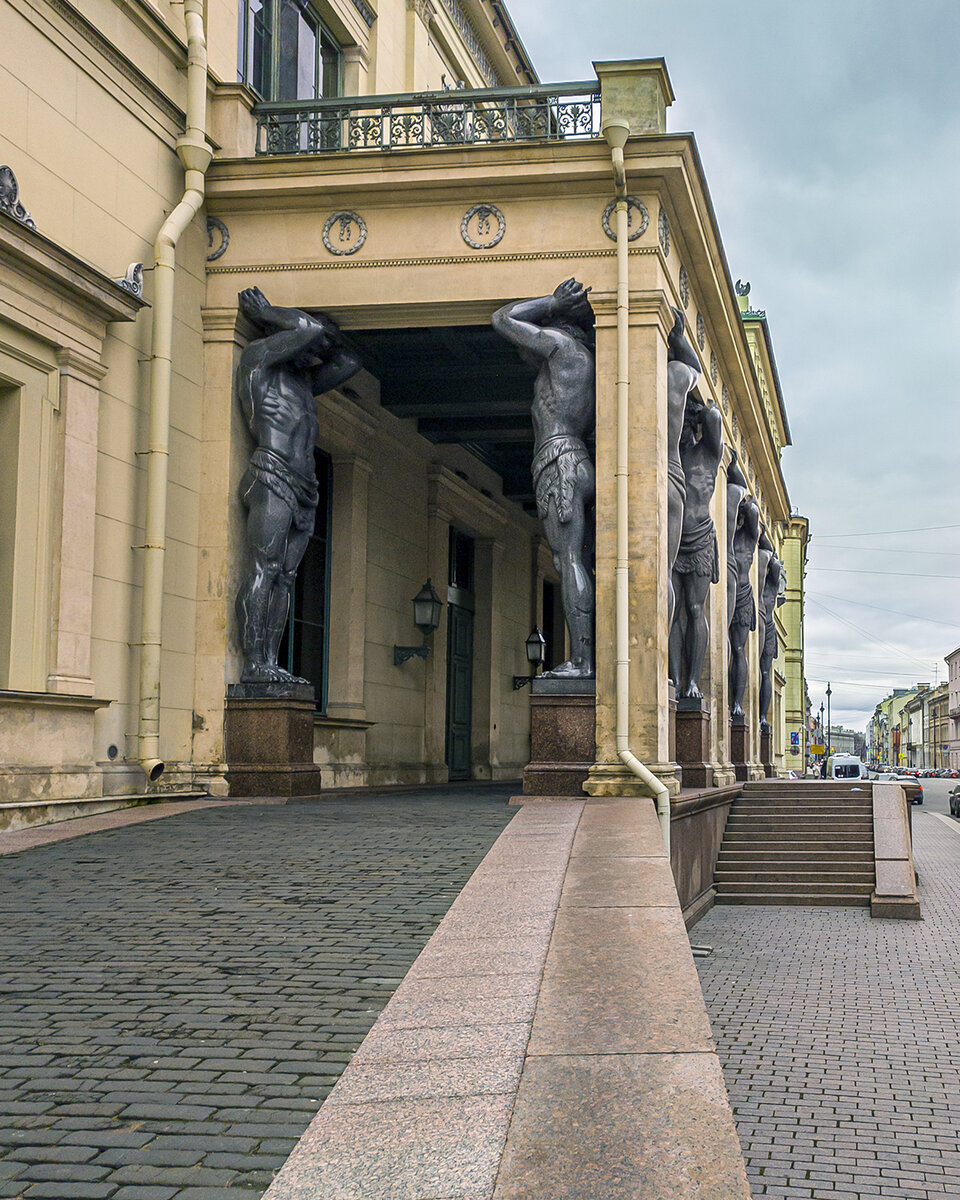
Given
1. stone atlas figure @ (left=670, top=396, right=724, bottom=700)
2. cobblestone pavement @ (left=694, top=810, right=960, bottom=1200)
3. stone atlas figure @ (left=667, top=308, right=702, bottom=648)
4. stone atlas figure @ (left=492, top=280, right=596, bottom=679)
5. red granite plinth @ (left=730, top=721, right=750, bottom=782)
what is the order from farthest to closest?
red granite plinth @ (left=730, top=721, right=750, bottom=782), stone atlas figure @ (left=670, top=396, right=724, bottom=700), stone atlas figure @ (left=667, top=308, right=702, bottom=648), stone atlas figure @ (left=492, top=280, right=596, bottom=679), cobblestone pavement @ (left=694, top=810, right=960, bottom=1200)

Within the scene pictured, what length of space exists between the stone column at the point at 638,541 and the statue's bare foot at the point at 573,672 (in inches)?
4.0

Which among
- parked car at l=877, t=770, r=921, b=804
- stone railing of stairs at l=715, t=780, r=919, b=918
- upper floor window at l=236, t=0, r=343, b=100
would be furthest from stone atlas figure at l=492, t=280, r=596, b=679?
parked car at l=877, t=770, r=921, b=804

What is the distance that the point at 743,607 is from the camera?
901 inches

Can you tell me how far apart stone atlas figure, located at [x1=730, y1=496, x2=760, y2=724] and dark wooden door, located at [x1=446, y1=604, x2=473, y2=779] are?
4643mm

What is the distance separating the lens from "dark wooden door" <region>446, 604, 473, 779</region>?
20.6 meters

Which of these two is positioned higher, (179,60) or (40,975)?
(179,60)

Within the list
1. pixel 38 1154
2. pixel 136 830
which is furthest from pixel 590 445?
pixel 38 1154

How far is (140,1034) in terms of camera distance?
14.5 feet

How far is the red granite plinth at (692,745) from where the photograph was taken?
15.5 metres

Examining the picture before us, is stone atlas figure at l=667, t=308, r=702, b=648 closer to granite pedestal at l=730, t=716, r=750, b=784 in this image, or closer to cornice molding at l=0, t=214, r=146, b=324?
cornice molding at l=0, t=214, r=146, b=324

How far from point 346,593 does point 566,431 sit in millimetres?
4756

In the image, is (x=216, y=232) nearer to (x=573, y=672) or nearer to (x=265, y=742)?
(x=265, y=742)

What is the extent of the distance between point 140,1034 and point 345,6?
15.9 m

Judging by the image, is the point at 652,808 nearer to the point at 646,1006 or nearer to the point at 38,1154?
the point at 646,1006
